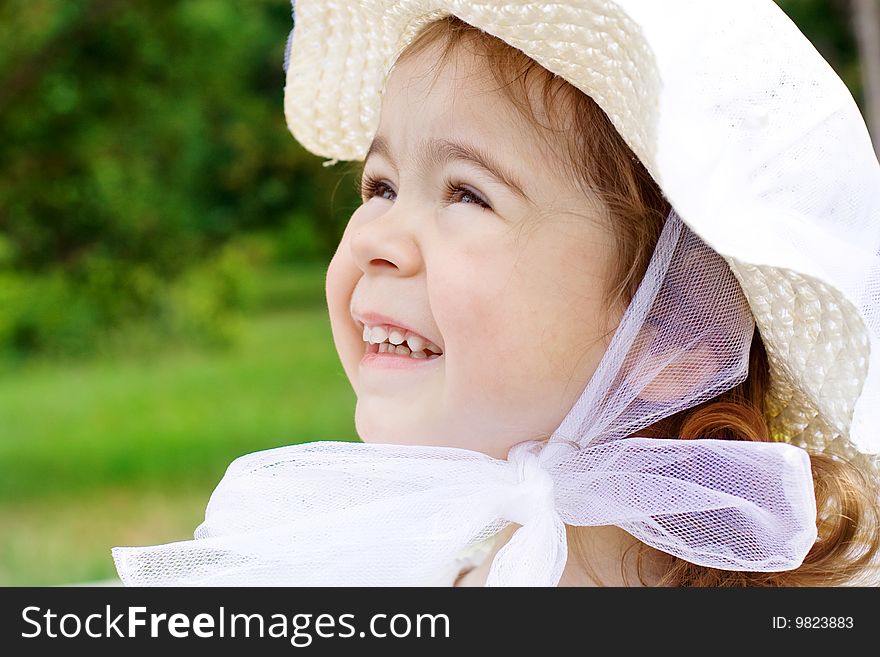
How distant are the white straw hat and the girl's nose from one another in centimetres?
18

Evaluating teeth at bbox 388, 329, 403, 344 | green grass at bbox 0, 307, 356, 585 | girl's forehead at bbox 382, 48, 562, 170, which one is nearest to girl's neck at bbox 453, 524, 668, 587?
teeth at bbox 388, 329, 403, 344

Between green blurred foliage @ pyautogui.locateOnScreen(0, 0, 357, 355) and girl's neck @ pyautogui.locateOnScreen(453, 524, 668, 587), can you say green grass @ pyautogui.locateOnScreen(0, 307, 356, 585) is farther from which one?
girl's neck @ pyautogui.locateOnScreen(453, 524, 668, 587)

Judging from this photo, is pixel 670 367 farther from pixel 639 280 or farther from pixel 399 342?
pixel 399 342

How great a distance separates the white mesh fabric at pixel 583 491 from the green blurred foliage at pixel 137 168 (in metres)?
3.01

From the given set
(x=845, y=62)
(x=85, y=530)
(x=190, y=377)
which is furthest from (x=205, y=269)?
(x=845, y=62)

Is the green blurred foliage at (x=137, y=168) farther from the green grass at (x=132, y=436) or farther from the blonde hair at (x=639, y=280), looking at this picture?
the blonde hair at (x=639, y=280)

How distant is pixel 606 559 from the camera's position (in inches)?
39.0

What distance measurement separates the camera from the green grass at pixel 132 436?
11.6ft

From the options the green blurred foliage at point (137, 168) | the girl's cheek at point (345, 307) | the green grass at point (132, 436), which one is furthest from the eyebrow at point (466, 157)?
the green blurred foliage at point (137, 168)

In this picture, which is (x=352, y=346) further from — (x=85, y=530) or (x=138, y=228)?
(x=138, y=228)

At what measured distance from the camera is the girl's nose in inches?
35.6

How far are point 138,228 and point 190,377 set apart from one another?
3.62ft

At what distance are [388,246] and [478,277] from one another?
0.10 m

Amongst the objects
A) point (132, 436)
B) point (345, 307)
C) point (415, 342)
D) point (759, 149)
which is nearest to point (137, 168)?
point (132, 436)
